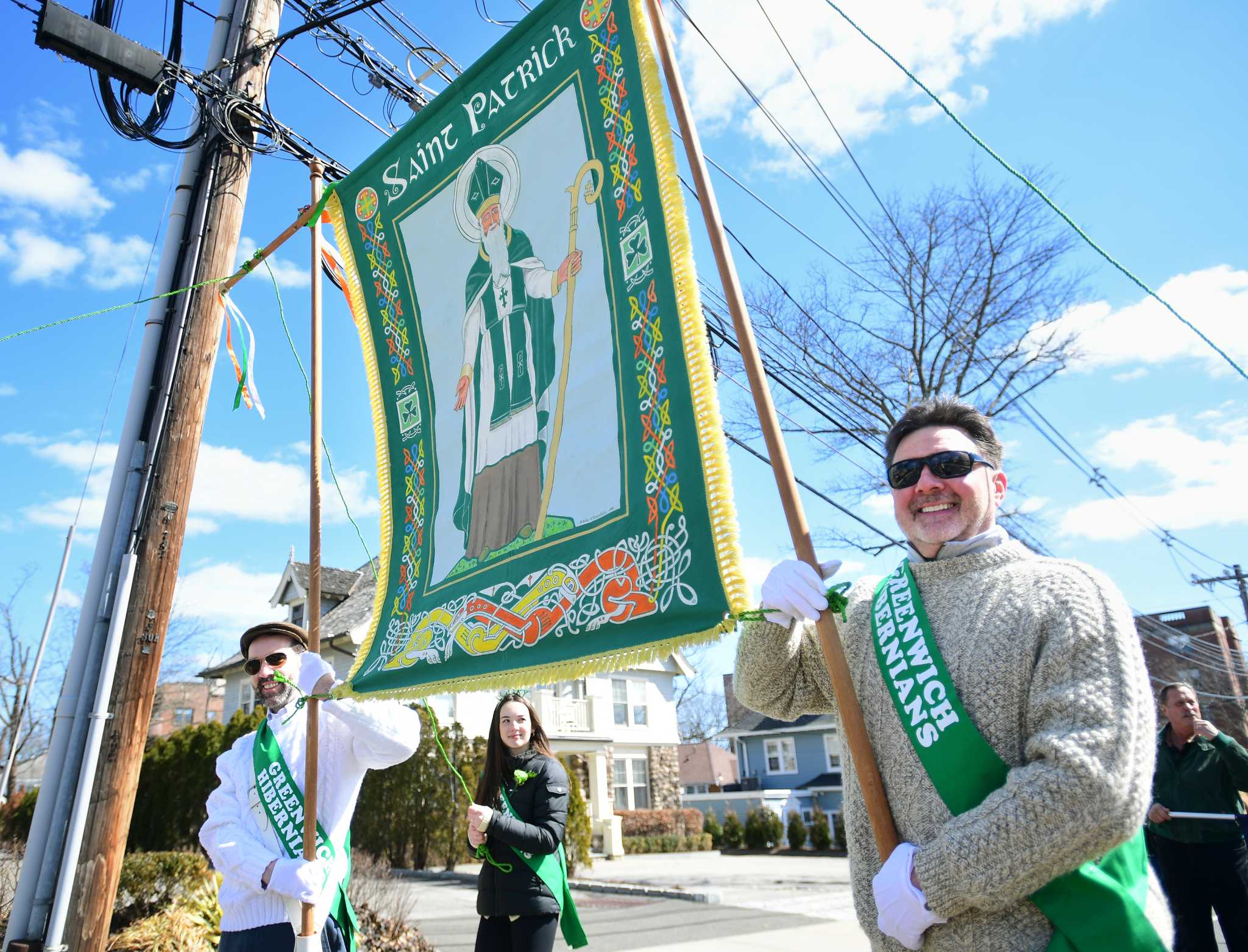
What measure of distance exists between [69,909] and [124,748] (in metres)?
0.74

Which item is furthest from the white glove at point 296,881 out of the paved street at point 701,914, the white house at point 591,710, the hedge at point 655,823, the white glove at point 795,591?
the hedge at point 655,823

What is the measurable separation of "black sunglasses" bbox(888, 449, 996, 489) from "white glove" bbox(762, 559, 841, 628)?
0.25m

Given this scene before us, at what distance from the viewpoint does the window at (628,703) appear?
25.8 metres

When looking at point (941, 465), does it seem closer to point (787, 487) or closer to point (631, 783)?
point (787, 487)

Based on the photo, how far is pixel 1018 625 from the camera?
5.70ft

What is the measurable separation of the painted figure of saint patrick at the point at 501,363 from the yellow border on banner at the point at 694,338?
44 cm

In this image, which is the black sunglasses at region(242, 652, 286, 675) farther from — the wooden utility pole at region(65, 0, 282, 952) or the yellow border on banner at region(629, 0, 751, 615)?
the yellow border on banner at region(629, 0, 751, 615)

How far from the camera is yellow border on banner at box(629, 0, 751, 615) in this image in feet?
7.32

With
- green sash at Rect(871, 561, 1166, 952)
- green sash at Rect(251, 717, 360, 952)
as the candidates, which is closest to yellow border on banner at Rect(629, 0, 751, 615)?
green sash at Rect(871, 561, 1166, 952)

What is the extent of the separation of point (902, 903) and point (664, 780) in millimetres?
26236

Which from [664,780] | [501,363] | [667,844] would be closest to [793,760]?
[664,780]

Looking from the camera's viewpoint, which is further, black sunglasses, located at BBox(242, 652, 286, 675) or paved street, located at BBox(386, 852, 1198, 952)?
paved street, located at BBox(386, 852, 1198, 952)

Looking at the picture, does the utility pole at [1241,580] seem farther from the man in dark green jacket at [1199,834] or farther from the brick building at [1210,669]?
the man in dark green jacket at [1199,834]

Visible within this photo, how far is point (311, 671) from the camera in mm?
3088
